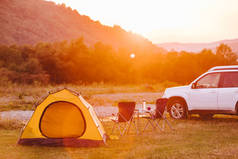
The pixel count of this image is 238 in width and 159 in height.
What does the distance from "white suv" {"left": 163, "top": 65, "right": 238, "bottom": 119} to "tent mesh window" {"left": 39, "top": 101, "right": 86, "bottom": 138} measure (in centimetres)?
534

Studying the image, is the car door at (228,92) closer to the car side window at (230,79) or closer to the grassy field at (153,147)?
the car side window at (230,79)

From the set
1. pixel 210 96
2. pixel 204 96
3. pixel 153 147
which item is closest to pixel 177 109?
pixel 204 96

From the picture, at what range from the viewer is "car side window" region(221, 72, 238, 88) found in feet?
39.2

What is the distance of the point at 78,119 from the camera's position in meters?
9.02

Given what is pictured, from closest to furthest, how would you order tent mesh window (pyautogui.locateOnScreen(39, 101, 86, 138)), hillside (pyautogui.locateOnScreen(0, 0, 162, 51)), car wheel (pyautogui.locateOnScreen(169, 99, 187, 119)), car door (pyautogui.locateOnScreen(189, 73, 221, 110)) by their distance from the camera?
tent mesh window (pyautogui.locateOnScreen(39, 101, 86, 138)), car door (pyautogui.locateOnScreen(189, 73, 221, 110)), car wheel (pyautogui.locateOnScreen(169, 99, 187, 119)), hillside (pyautogui.locateOnScreen(0, 0, 162, 51))

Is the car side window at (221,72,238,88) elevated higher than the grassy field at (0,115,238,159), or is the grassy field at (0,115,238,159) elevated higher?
the car side window at (221,72,238,88)

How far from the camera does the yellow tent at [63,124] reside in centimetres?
855

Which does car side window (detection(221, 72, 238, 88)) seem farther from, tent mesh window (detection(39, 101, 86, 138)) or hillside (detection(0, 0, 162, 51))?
hillside (detection(0, 0, 162, 51))

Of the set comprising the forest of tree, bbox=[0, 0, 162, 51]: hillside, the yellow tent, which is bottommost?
the yellow tent

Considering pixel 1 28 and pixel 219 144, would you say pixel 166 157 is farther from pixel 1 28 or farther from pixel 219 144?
pixel 1 28

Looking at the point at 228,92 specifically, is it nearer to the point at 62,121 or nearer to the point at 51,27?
the point at 62,121

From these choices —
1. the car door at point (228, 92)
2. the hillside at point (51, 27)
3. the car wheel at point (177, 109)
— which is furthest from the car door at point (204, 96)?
the hillside at point (51, 27)

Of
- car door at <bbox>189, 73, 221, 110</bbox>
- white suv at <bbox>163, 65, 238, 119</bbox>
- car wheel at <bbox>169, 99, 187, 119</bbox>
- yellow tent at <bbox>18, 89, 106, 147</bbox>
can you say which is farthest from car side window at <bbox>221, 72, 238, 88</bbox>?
yellow tent at <bbox>18, 89, 106, 147</bbox>

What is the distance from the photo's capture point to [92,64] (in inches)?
2143
